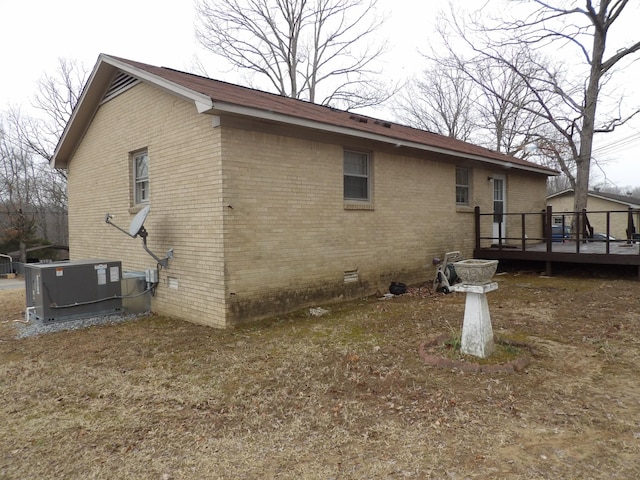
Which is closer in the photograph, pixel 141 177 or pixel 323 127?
pixel 323 127

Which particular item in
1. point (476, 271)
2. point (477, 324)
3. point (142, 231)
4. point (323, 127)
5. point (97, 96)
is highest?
point (97, 96)

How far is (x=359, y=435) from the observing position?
3055mm

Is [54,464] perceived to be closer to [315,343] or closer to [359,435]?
[359,435]

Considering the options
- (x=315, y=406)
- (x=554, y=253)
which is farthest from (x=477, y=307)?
(x=554, y=253)

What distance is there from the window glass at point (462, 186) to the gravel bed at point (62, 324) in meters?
8.73

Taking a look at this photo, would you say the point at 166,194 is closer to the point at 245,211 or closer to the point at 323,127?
the point at 245,211

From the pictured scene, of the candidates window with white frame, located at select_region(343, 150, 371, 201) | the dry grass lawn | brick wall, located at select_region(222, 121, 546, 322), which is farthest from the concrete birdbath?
window with white frame, located at select_region(343, 150, 371, 201)

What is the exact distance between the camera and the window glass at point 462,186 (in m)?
11.6

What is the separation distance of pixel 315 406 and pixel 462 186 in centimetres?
953

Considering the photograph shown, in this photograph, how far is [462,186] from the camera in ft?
38.3

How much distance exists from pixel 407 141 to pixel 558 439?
22.9 feet

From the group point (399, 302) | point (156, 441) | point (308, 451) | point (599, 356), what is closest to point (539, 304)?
point (399, 302)

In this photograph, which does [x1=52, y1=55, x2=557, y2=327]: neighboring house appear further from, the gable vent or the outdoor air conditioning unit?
the outdoor air conditioning unit

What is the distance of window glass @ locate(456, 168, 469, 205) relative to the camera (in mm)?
11570
